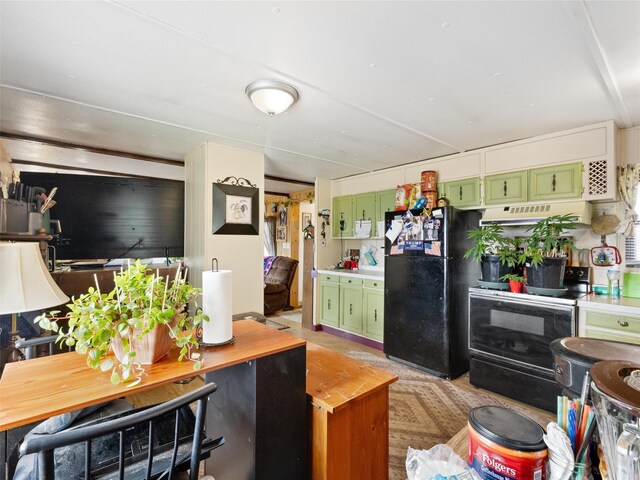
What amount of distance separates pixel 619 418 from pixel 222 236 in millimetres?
3277

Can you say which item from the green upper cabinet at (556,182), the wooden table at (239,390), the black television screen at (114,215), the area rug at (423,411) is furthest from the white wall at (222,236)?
the green upper cabinet at (556,182)

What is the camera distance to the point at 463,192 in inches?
131

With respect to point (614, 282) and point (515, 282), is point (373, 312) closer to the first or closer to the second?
point (515, 282)

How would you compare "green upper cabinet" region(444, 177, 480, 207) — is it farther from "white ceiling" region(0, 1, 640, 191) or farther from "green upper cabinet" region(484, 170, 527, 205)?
"white ceiling" region(0, 1, 640, 191)

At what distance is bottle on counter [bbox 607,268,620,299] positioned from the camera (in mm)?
2463

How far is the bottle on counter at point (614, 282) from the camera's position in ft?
8.08

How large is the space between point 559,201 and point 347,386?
2673 millimetres

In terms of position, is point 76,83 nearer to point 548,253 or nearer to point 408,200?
point 408,200

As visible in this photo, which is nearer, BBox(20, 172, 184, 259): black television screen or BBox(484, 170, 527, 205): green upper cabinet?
BBox(484, 170, 527, 205): green upper cabinet

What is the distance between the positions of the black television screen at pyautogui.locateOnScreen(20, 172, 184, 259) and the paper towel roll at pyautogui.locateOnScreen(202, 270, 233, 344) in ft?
10.2

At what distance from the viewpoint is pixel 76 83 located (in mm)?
1994

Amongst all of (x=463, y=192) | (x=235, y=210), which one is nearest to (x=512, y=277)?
(x=463, y=192)

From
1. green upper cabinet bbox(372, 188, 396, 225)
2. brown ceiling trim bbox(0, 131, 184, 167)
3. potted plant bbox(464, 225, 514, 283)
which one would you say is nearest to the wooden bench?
potted plant bbox(464, 225, 514, 283)

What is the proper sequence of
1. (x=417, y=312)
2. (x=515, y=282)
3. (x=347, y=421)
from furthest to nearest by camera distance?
(x=417, y=312) → (x=515, y=282) → (x=347, y=421)
